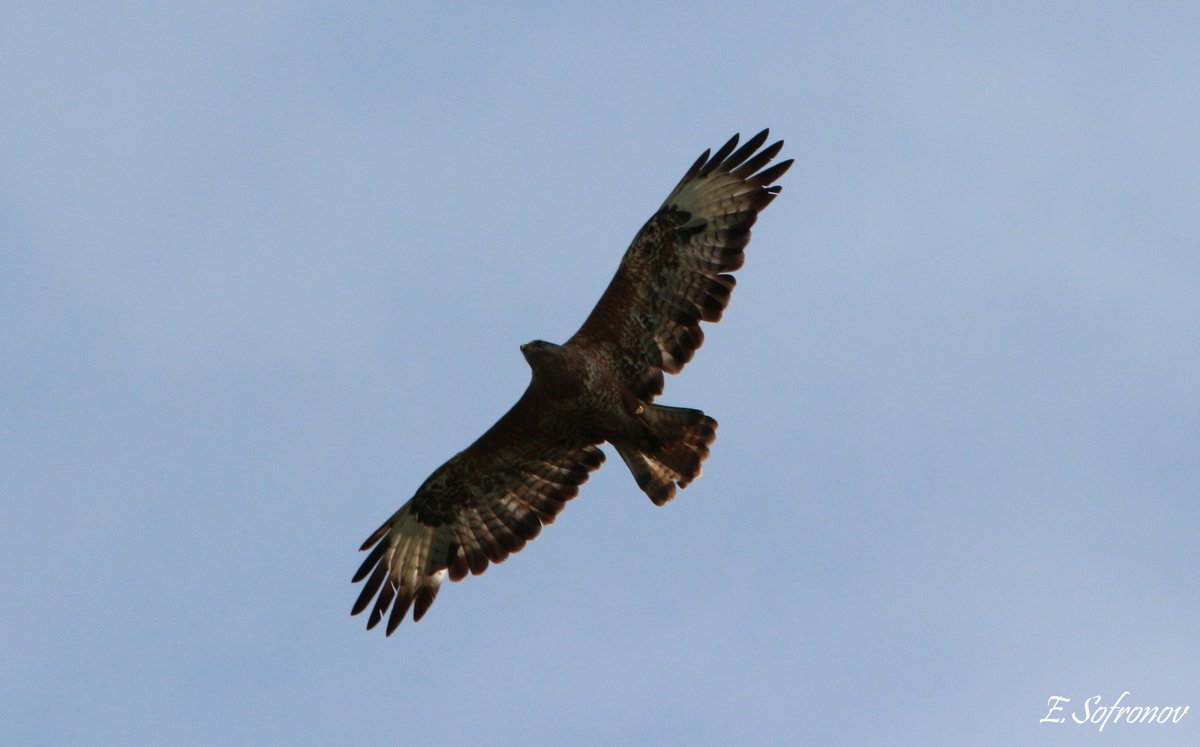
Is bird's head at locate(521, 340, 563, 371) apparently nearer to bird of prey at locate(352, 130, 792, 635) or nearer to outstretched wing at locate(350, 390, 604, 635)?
bird of prey at locate(352, 130, 792, 635)

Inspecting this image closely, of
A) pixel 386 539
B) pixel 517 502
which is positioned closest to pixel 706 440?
pixel 517 502

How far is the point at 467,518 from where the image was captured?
1494cm

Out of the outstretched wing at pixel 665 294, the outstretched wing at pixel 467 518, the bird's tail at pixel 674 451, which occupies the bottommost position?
the bird's tail at pixel 674 451

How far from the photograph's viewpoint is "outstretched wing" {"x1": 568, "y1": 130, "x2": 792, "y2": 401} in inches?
555

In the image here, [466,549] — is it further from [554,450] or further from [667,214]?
[667,214]

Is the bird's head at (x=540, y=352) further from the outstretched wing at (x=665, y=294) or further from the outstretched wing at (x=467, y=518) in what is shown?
the outstretched wing at (x=467, y=518)

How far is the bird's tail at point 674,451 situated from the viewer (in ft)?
46.3

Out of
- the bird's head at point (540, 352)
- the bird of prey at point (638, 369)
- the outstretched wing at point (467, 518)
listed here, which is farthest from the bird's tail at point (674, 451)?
the bird's head at point (540, 352)

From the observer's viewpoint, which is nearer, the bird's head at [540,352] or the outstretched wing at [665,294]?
the bird's head at [540,352]

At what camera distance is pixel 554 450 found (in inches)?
575

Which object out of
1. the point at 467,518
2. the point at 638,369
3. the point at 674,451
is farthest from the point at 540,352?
the point at 467,518

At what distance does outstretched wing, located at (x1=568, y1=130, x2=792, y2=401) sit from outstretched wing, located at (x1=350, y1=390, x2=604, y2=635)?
1017 mm

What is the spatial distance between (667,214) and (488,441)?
8.17ft

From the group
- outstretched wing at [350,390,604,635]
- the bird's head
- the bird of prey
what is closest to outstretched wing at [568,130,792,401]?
the bird of prey
